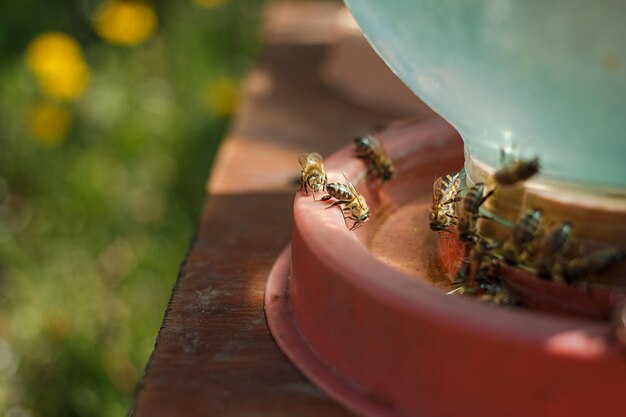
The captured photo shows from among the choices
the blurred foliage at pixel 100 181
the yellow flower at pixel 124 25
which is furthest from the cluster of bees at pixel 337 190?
the yellow flower at pixel 124 25

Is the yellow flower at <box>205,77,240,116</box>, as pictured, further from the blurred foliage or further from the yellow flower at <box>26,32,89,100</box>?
the yellow flower at <box>26,32,89,100</box>

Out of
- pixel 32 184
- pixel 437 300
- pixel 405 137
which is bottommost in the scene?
pixel 32 184

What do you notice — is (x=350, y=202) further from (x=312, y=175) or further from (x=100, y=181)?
(x=100, y=181)

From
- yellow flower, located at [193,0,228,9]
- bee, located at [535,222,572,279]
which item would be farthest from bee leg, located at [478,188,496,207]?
yellow flower, located at [193,0,228,9]

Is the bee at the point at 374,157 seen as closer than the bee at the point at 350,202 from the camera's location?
No

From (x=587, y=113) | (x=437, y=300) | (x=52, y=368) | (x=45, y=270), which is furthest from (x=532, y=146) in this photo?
(x=45, y=270)

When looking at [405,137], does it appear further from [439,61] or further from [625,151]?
[625,151]

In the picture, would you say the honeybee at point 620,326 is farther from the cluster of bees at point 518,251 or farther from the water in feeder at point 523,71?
the water in feeder at point 523,71
